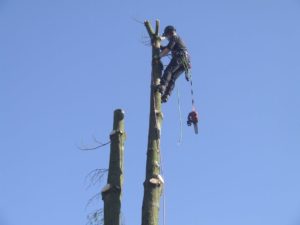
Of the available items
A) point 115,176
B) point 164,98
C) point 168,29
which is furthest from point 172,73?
point 115,176

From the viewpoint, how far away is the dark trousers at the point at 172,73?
19.5 ft

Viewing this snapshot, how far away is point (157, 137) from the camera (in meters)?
5.14

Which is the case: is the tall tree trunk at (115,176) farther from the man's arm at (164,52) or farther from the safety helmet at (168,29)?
the safety helmet at (168,29)

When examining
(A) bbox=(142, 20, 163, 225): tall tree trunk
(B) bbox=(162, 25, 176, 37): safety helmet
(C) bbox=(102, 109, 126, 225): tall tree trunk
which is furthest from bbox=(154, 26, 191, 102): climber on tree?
(C) bbox=(102, 109, 126, 225): tall tree trunk

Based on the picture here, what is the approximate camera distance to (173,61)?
6.35m

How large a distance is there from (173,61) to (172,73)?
0.63 feet

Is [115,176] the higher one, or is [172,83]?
[172,83]

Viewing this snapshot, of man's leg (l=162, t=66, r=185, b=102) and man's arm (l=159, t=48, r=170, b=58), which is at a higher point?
man's arm (l=159, t=48, r=170, b=58)

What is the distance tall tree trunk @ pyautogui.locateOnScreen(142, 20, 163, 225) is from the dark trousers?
17cm

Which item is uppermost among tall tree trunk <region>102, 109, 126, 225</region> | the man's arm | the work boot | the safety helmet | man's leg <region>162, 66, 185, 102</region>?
the safety helmet

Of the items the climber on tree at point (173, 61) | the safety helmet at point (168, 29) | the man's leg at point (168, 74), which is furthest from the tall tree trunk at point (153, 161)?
the safety helmet at point (168, 29)

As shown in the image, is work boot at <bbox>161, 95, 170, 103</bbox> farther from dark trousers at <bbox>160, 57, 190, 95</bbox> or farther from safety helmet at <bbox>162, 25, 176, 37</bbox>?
safety helmet at <bbox>162, 25, 176, 37</bbox>

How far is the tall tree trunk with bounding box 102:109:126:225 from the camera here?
4.71 m

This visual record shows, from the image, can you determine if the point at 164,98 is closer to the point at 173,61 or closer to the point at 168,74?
the point at 168,74
